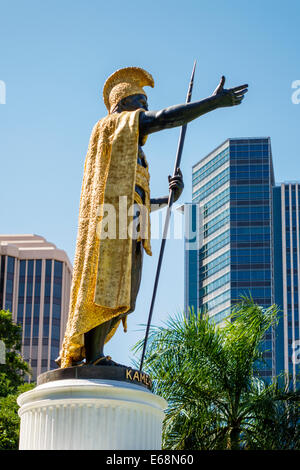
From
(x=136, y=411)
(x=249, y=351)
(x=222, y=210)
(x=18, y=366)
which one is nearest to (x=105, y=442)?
(x=136, y=411)

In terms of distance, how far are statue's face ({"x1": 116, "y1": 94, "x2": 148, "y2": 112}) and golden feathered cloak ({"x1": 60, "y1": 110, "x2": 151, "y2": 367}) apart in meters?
0.23

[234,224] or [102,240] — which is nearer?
[102,240]

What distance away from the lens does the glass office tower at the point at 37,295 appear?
3937 inches

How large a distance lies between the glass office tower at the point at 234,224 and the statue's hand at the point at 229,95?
107 m

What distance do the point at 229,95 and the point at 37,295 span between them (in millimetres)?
95758

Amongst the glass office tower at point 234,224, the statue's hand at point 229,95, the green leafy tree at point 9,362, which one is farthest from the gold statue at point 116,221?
the glass office tower at point 234,224

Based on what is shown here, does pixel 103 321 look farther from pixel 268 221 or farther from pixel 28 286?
pixel 268 221

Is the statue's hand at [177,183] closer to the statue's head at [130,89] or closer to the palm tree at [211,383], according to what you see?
the statue's head at [130,89]

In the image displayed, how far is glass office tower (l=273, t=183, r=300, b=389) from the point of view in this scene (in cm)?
11444

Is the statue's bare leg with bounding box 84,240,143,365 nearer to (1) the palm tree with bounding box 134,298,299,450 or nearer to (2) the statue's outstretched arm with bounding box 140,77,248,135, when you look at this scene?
(2) the statue's outstretched arm with bounding box 140,77,248,135

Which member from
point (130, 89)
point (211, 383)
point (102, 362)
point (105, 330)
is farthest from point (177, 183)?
point (211, 383)

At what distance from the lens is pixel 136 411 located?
8.12 m

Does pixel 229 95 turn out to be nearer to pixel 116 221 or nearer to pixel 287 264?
pixel 116 221

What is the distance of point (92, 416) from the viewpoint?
7.96 m
